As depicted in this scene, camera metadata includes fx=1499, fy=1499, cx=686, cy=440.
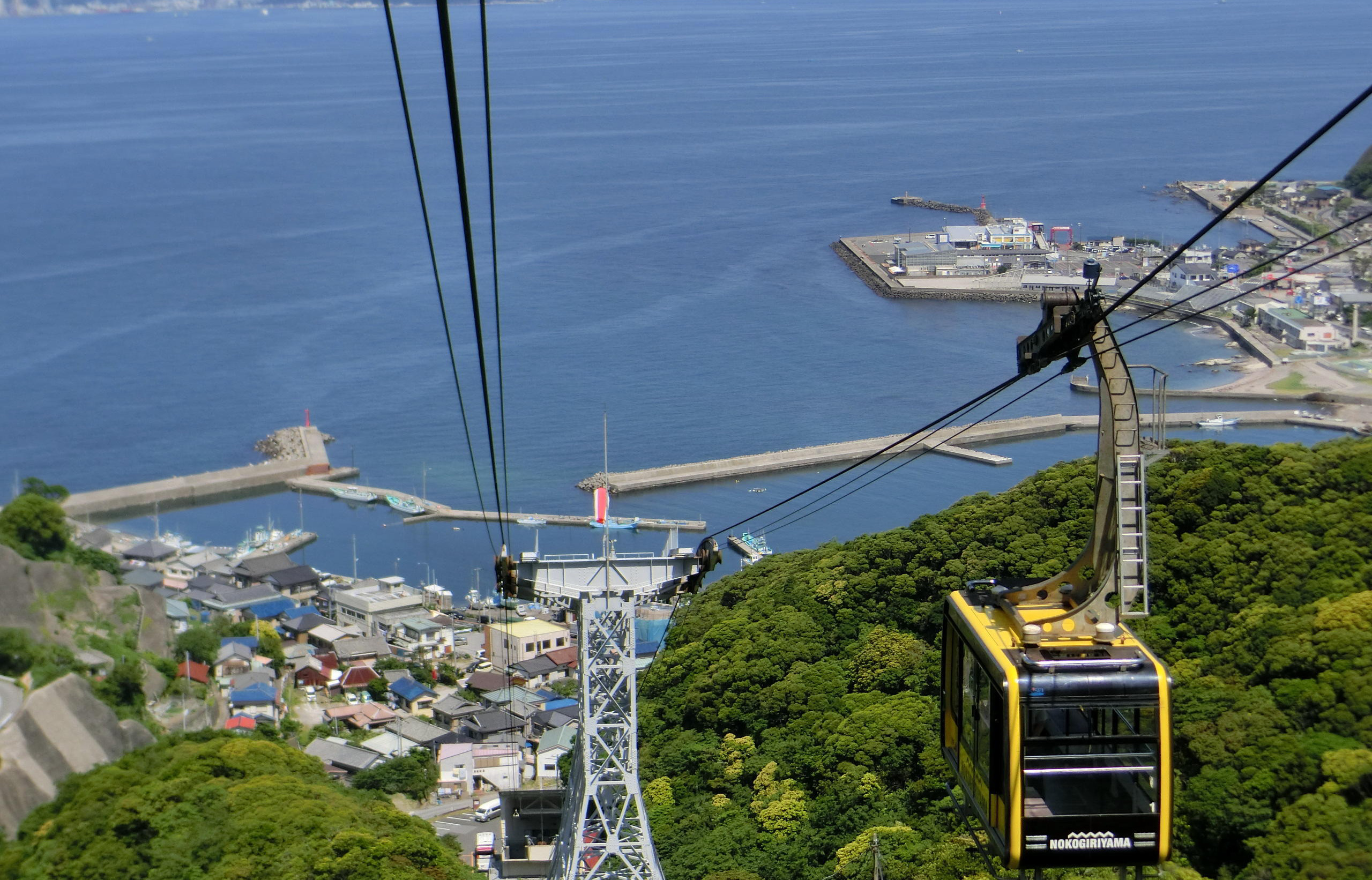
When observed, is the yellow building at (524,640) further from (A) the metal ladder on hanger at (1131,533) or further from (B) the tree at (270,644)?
Result: (A) the metal ladder on hanger at (1131,533)

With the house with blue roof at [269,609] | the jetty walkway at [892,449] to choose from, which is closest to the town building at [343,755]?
the house with blue roof at [269,609]

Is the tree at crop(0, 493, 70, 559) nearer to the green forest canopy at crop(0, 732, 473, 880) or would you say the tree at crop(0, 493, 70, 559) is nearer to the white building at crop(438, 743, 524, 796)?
the white building at crop(438, 743, 524, 796)

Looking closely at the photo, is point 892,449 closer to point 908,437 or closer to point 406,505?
point 406,505

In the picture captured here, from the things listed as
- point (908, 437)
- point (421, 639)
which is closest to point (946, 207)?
point (421, 639)

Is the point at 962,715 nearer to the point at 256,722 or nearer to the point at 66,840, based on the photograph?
the point at 66,840

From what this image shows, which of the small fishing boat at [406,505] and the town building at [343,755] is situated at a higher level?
the small fishing boat at [406,505]
